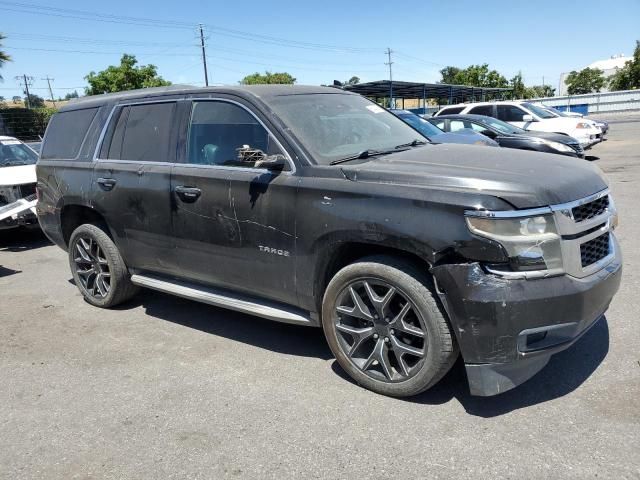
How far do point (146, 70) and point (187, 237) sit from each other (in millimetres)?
49247

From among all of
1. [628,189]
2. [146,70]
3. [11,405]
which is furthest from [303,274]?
[146,70]

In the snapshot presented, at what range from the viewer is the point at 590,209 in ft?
10.2

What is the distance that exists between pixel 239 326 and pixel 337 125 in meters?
1.93

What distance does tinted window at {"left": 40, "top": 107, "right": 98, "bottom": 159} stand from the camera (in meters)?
5.20

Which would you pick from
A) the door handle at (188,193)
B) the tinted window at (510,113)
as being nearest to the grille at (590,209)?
the door handle at (188,193)

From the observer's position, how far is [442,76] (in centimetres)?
11025

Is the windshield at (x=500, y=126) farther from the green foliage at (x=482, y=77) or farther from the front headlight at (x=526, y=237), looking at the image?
the green foliage at (x=482, y=77)

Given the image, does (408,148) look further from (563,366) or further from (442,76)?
(442,76)

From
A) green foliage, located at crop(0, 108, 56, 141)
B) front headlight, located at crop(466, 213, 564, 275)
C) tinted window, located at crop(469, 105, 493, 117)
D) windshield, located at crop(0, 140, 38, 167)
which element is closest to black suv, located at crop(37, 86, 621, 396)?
front headlight, located at crop(466, 213, 564, 275)

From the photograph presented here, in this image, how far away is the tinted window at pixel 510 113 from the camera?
1599cm

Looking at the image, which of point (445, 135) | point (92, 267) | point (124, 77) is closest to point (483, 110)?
point (445, 135)

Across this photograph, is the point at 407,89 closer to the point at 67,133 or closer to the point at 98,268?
the point at 67,133

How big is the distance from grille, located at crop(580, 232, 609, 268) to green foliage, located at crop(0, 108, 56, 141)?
941 inches

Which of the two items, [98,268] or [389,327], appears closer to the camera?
[389,327]
